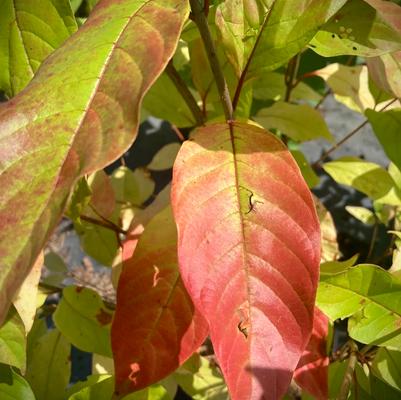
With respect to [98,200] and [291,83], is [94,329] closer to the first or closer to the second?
[98,200]

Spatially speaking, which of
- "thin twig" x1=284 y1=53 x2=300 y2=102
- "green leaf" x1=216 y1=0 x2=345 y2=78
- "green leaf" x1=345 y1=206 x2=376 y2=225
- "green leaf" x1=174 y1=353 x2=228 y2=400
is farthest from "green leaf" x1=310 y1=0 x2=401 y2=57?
"green leaf" x1=345 y1=206 x2=376 y2=225

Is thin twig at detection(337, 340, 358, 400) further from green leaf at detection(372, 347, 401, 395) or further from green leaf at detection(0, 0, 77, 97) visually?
green leaf at detection(0, 0, 77, 97)

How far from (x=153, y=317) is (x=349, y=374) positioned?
0.32m

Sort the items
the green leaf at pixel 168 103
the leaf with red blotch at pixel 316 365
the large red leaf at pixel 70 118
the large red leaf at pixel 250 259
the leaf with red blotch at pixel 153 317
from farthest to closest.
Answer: the green leaf at pixel 168 103 → the leaf with red blotch at pixel 316 365 → the leaf with red blotch at pixel 153 317 → the large red leaf at pixel 250 259 → the large red leaf at pixel 70 118

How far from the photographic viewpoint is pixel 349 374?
36.6 inches

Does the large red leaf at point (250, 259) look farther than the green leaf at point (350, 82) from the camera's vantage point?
No

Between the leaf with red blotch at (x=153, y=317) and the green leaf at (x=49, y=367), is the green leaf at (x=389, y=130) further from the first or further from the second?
the green leaf at (x=49, y=367)

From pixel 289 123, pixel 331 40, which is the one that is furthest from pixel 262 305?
pixel 289 123

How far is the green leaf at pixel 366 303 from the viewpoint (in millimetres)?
839

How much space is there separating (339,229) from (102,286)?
798 mm

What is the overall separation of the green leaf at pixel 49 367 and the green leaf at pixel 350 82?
0.74m

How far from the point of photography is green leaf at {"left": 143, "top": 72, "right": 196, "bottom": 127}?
1.18m

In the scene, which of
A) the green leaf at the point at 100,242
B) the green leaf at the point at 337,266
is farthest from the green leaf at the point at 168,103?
the green leaf at the point at 337,266

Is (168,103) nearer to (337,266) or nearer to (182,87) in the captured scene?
(182,87)
